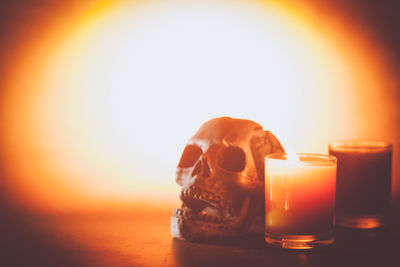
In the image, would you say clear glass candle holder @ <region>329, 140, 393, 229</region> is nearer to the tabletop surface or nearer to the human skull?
the tabletop surface

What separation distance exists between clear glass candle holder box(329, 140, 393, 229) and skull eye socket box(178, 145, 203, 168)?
1.26 ft

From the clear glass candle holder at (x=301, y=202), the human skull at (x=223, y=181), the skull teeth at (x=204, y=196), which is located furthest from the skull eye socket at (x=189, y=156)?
the clear glass candle holder at (x=301, y=202)

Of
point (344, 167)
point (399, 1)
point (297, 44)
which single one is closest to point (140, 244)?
point (344, 167)

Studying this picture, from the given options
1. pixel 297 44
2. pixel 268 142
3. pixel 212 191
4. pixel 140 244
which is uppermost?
pixel 297 44

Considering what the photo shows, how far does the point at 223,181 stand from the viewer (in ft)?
4.59

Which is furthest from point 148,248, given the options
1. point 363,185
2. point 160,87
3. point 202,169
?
point 160,87

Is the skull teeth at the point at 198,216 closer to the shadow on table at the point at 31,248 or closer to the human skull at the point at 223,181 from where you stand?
the human skull at the point at 223,181

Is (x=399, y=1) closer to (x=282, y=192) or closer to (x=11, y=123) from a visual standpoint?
(x=282, y=192)

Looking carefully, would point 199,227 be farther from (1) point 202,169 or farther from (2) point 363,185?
(2) point 363,185

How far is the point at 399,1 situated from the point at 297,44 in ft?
1.32

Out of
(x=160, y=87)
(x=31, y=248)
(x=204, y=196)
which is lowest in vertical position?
(x=31, y=248)

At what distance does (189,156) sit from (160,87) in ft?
1.46

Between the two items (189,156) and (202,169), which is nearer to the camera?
(202,169)

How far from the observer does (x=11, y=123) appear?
6.39 feet
